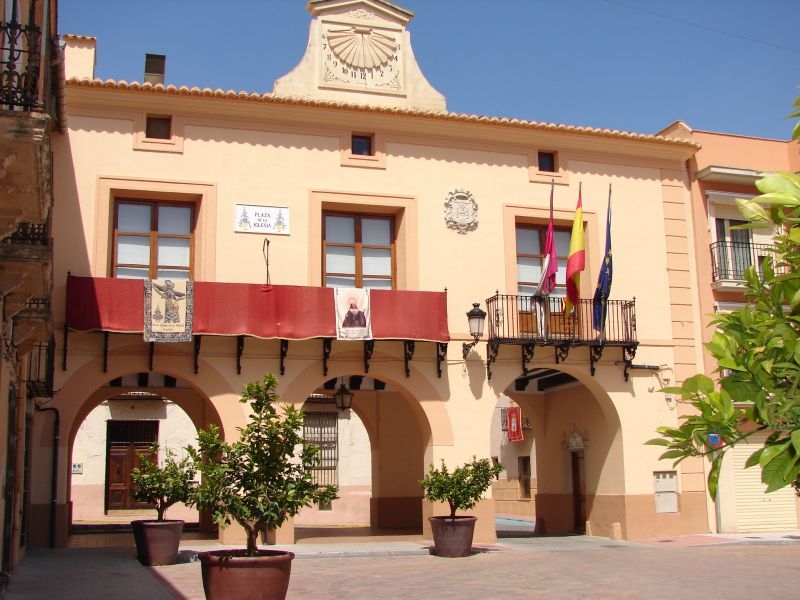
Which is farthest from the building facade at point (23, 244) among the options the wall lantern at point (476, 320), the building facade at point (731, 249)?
the building facade at point (731, 249)

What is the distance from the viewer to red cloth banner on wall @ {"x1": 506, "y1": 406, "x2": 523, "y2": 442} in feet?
97.1

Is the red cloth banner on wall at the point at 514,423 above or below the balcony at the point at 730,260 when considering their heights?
below

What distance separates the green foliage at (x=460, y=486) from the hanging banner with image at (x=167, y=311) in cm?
480

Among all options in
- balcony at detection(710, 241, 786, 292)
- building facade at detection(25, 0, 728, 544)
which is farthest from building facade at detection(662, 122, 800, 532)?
building facade at detection(25, 0, 728, 544)

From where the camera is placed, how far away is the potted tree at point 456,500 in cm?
1528

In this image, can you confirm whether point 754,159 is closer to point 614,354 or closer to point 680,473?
point 614,354

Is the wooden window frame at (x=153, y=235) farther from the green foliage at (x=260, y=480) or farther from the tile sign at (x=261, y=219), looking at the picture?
the green foliage at (x=260, y=480)

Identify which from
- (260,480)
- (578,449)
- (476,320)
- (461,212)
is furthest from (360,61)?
(260,480)

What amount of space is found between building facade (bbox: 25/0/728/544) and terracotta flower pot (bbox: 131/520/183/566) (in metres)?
2.45

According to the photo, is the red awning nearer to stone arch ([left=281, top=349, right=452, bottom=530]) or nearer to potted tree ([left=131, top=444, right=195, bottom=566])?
potted tree ([left=131, top=444, right=195, bottom=566])

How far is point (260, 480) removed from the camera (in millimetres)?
9070

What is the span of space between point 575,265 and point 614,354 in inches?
93.7

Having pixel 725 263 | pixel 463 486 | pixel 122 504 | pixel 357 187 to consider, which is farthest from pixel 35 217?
pixel 122 504

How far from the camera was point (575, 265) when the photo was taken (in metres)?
17.4
